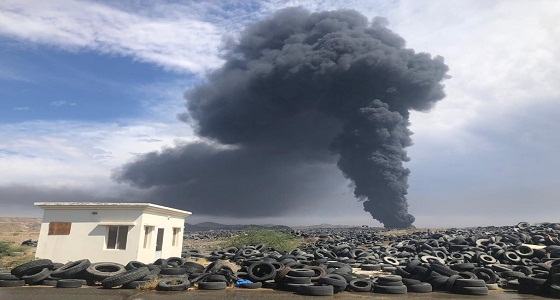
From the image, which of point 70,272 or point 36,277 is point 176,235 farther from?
point 36,277

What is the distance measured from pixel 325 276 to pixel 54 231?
44.6ft

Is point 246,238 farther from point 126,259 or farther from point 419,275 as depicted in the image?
point 419,275

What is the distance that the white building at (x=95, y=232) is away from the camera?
1767cm

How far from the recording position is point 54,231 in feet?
59.6

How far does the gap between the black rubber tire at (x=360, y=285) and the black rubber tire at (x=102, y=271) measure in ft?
28.9

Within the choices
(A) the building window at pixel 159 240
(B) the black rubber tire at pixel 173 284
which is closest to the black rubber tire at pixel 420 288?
(B) the black rubber tire at pixel 173 284

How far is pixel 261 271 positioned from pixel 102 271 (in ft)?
21.5

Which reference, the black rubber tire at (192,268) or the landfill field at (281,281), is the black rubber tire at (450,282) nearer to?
the landfill field at (281,281)

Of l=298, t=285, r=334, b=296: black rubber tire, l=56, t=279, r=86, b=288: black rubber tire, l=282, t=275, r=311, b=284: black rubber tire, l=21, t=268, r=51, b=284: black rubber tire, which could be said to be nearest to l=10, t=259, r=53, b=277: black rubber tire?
l=21, t=268, r=51, b=284: black rubber tire

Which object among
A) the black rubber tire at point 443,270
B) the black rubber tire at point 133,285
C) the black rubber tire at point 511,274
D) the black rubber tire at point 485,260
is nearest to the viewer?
the black rubber tire at point 133,285

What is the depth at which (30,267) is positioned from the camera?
1402 cm

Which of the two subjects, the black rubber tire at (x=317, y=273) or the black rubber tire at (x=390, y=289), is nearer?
the black rubber tire at (x=390, y=289)

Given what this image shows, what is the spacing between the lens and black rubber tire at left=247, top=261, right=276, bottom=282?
13.8 metres

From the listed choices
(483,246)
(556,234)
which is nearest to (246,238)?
(483,246)
